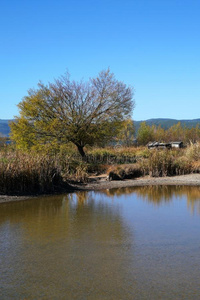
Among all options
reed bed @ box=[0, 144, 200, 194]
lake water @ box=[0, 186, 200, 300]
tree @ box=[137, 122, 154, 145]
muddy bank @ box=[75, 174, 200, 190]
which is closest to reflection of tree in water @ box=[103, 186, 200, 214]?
lake water @ box=[0, 186, 200, 300]

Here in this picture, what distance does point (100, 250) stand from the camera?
6.74 meters

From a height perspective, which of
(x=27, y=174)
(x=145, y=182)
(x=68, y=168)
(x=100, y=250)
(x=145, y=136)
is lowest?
(x=100, y=250)

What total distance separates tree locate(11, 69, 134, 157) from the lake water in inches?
406

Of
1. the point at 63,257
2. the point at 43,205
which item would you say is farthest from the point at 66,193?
the point at 63,257

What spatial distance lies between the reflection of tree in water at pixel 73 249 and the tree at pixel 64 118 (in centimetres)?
1082

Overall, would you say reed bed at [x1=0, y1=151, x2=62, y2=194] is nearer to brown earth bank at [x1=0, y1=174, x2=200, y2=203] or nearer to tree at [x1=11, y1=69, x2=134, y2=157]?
brown earth bank at [x1=0, y1=174, x2=200, y2=203]

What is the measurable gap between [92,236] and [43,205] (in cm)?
395

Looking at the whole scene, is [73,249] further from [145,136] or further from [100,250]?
[145,136]

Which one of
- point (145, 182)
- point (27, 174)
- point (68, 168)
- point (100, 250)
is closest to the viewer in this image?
point (100, 250)

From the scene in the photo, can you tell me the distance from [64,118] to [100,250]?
51.3ft

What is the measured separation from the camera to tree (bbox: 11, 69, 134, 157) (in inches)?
851

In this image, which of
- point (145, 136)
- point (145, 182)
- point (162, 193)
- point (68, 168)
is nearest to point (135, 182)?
point (145, 182)

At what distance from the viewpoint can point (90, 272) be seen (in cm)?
568

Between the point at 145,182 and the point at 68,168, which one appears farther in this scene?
the point at 68,168
